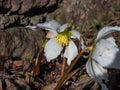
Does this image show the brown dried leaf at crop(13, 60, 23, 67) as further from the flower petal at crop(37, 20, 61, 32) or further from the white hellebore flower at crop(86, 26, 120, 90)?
the white hellebore flower at crop(86, 26, 120, 90)

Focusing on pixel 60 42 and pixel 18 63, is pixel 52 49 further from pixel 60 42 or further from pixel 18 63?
pixel 18 63

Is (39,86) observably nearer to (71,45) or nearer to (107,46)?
(71,45)

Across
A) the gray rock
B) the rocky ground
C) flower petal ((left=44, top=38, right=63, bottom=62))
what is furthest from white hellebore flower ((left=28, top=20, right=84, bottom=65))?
the gray rock

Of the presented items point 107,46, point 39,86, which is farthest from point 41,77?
point 107,46

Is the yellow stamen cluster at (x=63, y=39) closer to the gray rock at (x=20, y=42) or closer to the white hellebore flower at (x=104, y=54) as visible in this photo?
the white hellebore flower at (x=104, y=54)

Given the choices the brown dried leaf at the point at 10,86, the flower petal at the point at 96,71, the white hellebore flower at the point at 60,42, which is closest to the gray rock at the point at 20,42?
the brown dried leaf at the point at 10,86

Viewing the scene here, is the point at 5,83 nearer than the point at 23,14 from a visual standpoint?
Yes
